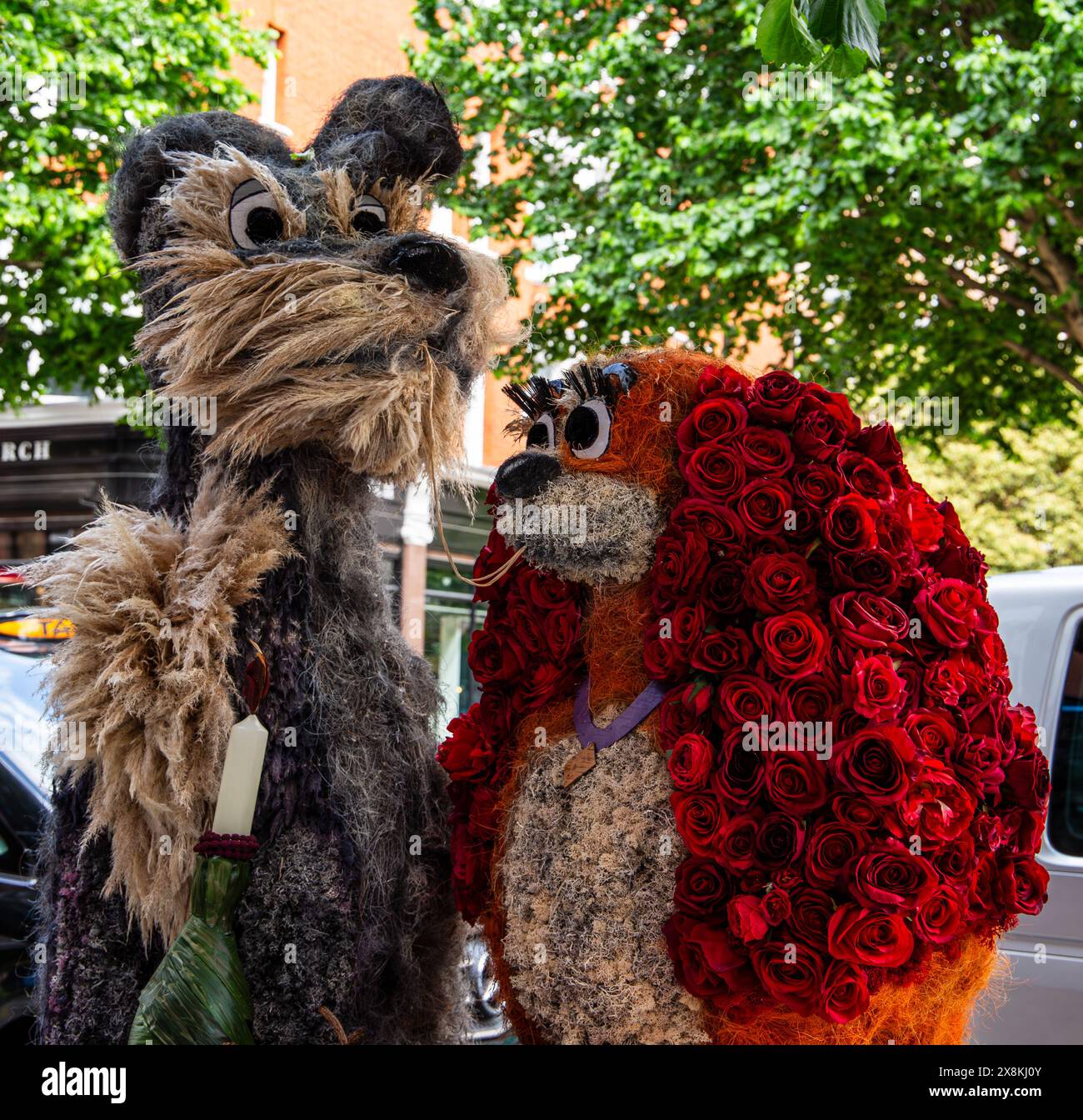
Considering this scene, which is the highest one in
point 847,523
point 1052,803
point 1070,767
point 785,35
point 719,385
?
point 785,35

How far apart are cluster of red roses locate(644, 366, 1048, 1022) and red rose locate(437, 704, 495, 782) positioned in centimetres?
35

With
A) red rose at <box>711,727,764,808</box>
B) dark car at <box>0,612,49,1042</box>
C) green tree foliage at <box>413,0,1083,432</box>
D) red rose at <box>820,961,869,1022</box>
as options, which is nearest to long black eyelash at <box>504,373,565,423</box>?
red rose at <box>711,727,764,808</box>

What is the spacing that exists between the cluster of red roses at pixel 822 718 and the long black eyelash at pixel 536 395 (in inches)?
9.8

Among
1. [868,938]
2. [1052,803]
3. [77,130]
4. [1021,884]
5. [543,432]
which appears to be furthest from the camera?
[77,130]

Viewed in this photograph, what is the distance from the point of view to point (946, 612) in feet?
5.63

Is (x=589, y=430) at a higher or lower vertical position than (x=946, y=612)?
higher

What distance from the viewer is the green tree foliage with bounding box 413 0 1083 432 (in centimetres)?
571

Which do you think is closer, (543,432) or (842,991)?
(842,991)

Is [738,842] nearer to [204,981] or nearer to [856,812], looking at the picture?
→ [856,812]

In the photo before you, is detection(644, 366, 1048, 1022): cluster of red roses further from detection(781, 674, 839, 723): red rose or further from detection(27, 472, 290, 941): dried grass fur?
detection(27, 472, 290, 941): dried grass fur

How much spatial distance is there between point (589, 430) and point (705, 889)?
710 millimetres

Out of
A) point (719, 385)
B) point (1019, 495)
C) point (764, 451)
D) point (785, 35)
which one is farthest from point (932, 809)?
point (1019, 495)

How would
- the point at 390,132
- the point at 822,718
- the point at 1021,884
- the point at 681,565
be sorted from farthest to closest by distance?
the point at 390,132 < the point at 1021,884 < the point at 681,565 < the point at 822,718
